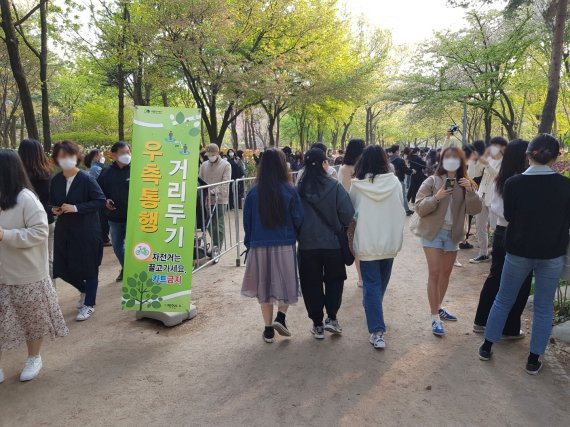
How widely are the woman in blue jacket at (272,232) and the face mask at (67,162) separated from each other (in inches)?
82.2

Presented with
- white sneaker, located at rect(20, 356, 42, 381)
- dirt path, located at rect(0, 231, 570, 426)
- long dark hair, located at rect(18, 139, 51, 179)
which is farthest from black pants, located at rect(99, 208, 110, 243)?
white sneaker, located at rect(20, 356, 42, 381)

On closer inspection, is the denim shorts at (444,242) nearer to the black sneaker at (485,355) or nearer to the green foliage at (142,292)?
the black sneaker at (485,355)

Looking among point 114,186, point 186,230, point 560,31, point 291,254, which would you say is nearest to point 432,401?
point 291,254

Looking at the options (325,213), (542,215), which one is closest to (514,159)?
(542,215)

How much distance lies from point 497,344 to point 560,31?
6.55 m

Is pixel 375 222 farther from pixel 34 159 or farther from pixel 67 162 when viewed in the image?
pixel 34 159

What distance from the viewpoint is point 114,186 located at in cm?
544

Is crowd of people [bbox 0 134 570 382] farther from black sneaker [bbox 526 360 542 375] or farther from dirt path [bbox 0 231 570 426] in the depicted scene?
dirt path [bbox 0 231 570 426]

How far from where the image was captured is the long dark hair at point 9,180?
313cm

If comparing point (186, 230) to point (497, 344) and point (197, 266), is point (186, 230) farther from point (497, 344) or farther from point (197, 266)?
point (497, 344)

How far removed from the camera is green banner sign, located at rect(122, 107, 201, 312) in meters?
4.04

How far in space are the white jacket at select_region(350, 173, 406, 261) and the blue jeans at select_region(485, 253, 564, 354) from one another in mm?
944

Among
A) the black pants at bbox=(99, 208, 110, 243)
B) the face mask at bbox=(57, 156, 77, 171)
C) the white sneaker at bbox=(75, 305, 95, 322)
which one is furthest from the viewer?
the black pants at bbox=(99, 208, 110, 243)

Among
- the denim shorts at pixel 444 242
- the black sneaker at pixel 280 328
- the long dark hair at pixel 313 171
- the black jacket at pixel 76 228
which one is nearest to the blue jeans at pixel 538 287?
the denim shorts at pixel 444 242
